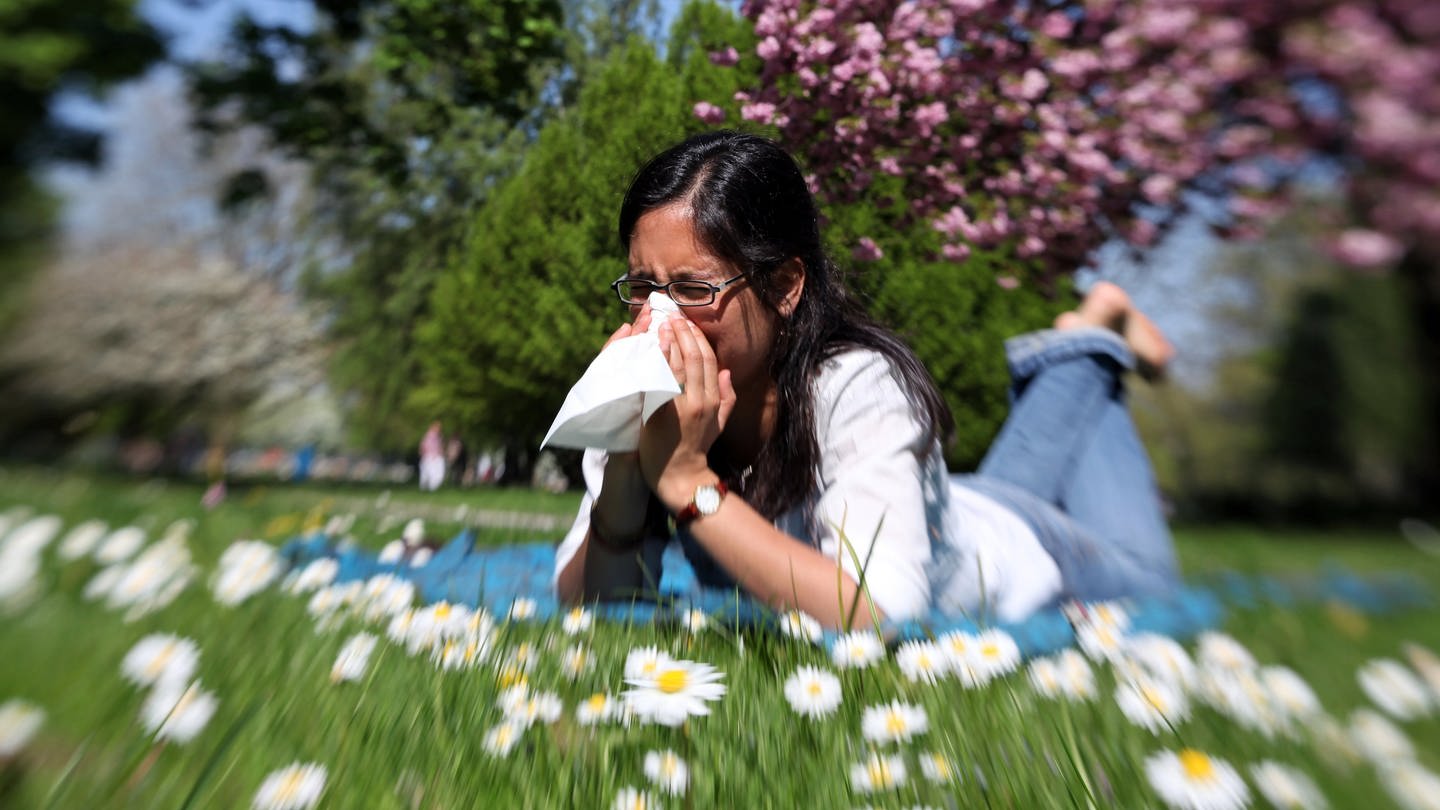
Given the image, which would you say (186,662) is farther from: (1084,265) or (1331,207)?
(1331,207)

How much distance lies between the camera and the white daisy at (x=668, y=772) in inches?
34.4

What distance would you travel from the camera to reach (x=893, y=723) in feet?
3.29

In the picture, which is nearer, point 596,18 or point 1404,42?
point 1404,42

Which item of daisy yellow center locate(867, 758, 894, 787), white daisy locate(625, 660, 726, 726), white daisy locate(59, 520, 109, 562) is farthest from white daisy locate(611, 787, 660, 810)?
white daisy locate(59, 520, 109, 562)

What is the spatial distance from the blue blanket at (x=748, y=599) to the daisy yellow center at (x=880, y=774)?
1.44ft

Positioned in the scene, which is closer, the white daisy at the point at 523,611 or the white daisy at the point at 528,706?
the white daisy at the point at 528,706

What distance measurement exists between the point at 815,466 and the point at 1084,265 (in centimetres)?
471

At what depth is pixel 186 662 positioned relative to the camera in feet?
3.48

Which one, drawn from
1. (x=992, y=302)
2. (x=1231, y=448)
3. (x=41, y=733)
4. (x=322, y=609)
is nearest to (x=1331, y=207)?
(x=992, y=302)

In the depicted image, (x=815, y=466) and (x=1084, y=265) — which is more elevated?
(x=815, y=466)

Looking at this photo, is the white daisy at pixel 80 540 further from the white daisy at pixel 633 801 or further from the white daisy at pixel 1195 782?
the white daisy at pixel 1195 782

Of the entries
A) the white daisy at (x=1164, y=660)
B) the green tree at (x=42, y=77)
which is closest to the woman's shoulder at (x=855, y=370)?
the white daisy at (x=1164, y=660)

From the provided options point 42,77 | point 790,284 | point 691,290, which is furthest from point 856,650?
point 42,77

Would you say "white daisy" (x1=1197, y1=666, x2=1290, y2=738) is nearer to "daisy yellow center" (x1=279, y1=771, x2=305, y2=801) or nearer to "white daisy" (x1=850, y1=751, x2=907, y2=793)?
"white daisy" (x1=850, y1=751, x2=907, y2=793)
